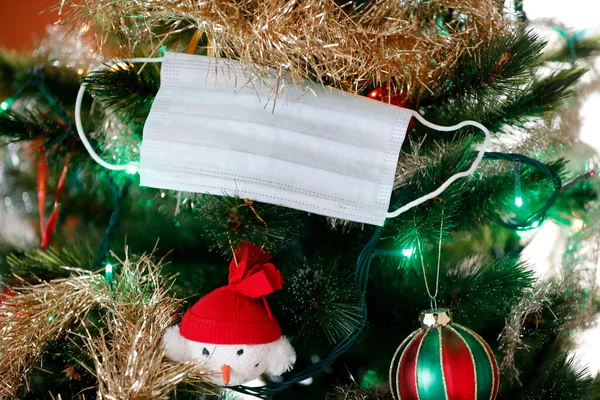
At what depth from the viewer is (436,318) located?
57 cm

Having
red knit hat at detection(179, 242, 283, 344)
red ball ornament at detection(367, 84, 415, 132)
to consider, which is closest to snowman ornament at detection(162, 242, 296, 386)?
red knit hat at detection(179, 242, 283, 344)

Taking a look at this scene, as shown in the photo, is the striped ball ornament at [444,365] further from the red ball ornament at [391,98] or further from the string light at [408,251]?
the red ball ornament at [391,98]

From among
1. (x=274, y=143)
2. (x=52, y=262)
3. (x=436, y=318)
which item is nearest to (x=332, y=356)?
(x=436, y=318)

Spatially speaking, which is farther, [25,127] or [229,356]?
[25,127]

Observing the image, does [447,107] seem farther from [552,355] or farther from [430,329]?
[552,355]

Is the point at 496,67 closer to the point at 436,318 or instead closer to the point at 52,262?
the point at 436,318

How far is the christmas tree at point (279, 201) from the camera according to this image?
0.56 metres

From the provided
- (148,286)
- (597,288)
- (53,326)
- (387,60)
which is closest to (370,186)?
(387,60)

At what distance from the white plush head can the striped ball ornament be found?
12cm

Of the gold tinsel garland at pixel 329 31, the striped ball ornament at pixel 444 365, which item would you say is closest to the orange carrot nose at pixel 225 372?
the striped ball ornament at pixel 444 365

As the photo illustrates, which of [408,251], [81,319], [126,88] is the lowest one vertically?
[81,319]

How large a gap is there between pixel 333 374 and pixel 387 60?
16.3 inches

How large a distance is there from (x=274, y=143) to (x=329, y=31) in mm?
132

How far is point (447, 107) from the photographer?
68 cm
